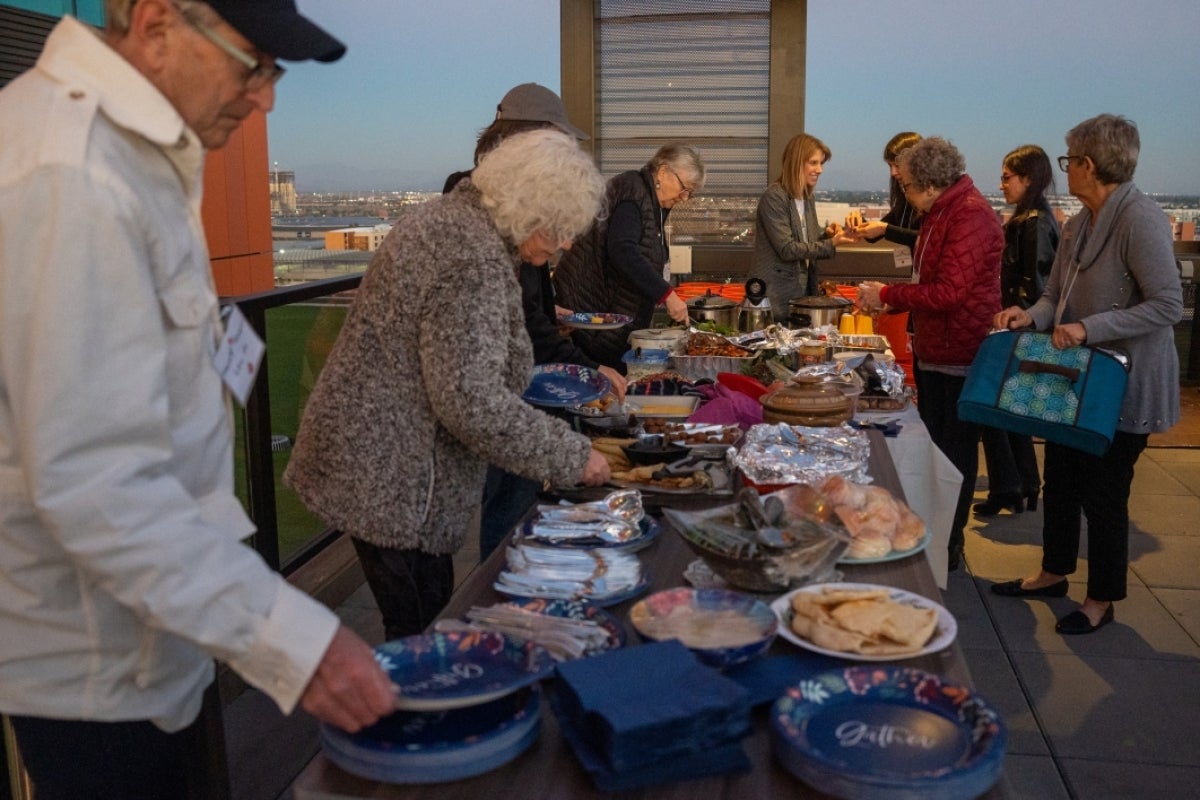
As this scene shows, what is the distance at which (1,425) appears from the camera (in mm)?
1188

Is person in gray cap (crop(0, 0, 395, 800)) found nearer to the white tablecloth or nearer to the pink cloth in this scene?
the pink cloth

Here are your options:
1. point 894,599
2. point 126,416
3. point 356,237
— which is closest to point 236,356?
point 126,416

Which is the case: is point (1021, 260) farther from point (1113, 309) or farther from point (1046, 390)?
point (1046, 390)

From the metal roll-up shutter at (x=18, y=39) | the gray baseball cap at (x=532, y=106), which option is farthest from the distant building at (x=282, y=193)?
the metal roll-up shutter at (x=18, y=39)

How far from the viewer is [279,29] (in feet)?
3.97

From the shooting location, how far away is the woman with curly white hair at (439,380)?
6.93 feet

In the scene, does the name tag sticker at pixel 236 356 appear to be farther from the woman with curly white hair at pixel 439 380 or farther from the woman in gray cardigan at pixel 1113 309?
the woman in gray cardigan at pixel 1113 309

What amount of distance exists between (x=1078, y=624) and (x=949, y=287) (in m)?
1.36

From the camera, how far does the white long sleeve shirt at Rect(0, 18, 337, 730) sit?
1068mm

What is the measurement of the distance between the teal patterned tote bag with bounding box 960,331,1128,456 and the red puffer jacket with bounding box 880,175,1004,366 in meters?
0.62

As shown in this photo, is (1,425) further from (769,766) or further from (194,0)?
(769,766)

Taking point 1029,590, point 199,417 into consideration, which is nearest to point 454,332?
point 199,417

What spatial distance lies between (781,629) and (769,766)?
35 cm

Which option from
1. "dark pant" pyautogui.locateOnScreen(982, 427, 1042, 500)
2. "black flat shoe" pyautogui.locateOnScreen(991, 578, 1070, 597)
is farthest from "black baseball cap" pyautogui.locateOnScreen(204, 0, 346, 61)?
"dark pant" pyautogui.locateOnScreen(982, 427, 1042, 500)
